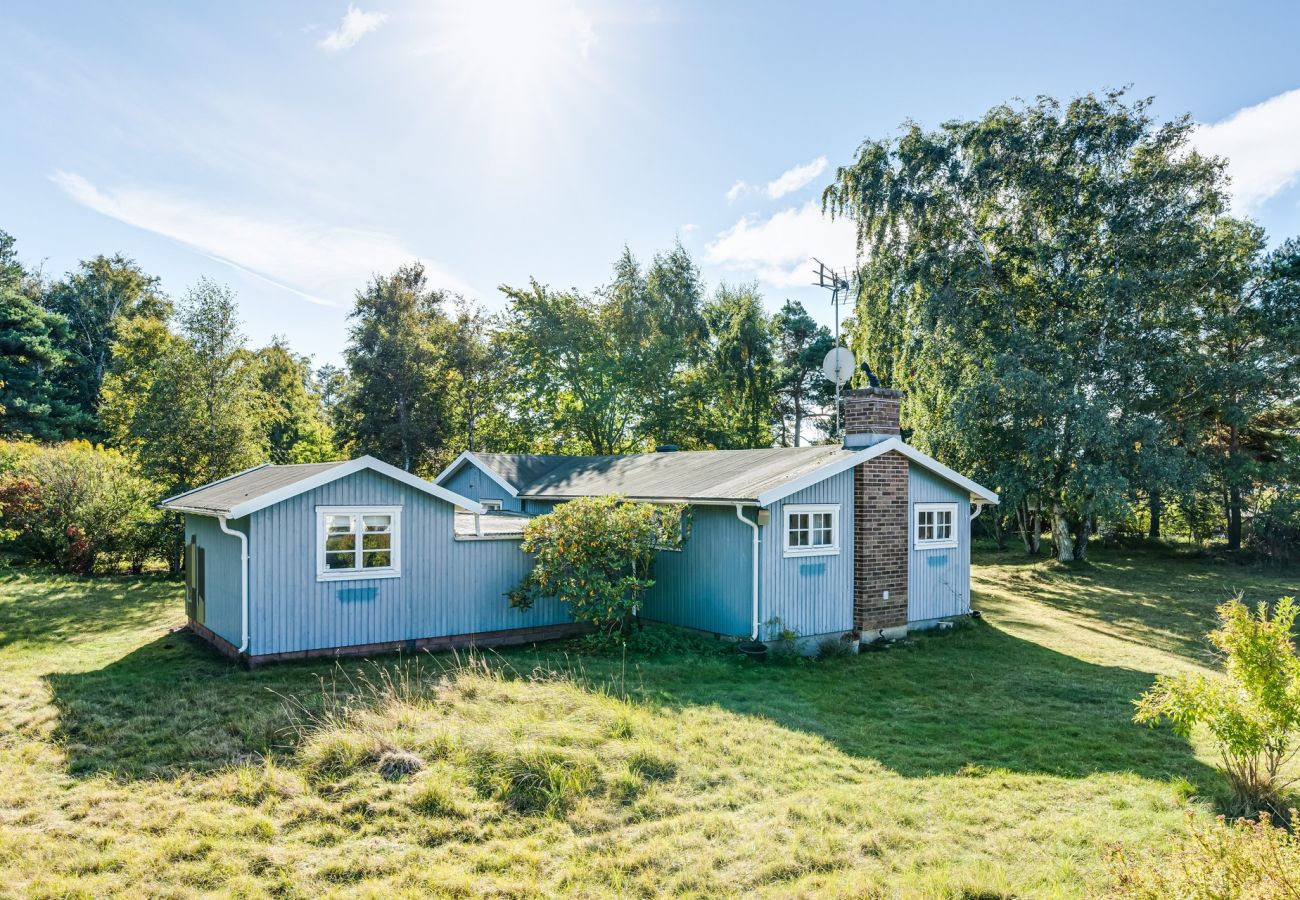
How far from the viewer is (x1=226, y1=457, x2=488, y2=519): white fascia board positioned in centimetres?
1000

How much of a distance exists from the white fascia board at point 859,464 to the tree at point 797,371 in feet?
80.0

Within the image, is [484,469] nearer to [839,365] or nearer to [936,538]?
[839,365]

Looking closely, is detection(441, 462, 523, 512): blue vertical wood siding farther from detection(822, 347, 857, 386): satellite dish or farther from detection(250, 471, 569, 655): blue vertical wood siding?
detection(822, 347, 857, 386): satellite dish

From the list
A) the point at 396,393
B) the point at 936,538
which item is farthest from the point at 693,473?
the point at 396,393

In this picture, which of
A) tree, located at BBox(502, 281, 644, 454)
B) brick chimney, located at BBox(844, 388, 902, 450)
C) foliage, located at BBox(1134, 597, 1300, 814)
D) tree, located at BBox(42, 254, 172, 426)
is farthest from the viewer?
tree, located at BBox(42, 254, 172, 426)

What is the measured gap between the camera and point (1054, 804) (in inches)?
238

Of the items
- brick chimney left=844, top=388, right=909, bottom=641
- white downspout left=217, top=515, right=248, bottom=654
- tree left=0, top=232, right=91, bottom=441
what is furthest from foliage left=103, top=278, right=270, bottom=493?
brick chimney left=844, top=388, right=909, bottom=641

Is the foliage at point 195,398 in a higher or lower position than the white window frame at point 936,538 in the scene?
higher

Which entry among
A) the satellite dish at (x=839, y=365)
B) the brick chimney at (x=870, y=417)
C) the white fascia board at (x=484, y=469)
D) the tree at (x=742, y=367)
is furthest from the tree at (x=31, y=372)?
the brick chimney at (x=870, y=417)

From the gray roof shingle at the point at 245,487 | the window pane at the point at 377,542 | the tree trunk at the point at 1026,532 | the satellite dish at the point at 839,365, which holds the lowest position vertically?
the tree trunk at the point at 1026,532

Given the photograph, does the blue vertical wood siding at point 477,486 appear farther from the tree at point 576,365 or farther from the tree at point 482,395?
the tree at point 482,395

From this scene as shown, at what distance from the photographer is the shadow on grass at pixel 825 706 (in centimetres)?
705

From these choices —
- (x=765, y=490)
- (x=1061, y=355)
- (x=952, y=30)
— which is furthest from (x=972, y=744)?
(x=1061, y=355)

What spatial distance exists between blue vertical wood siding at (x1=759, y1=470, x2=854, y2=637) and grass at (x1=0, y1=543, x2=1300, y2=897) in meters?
1.07
